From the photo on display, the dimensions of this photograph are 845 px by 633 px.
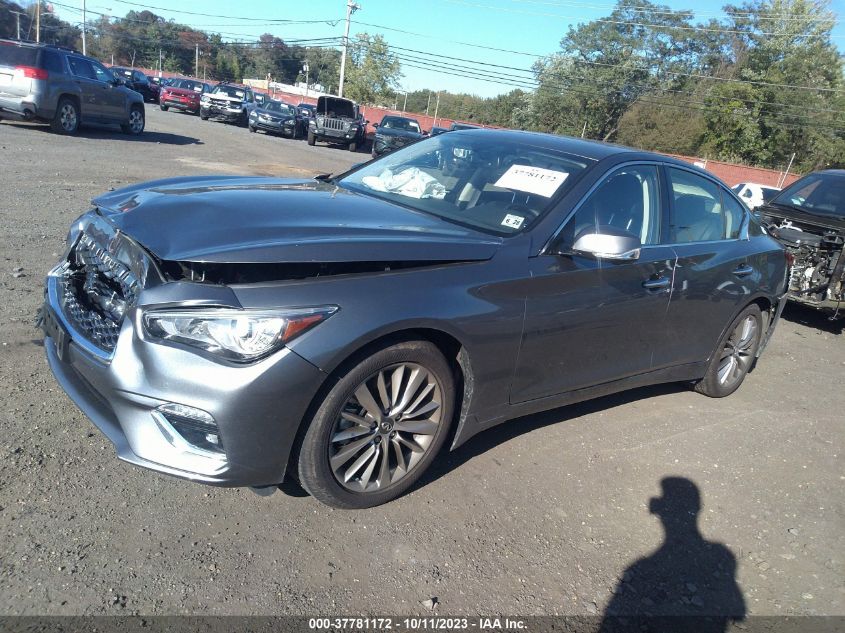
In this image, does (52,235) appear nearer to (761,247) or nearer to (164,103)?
(761,247)

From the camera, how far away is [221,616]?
91.0 inches

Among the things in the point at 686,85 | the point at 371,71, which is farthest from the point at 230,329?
the point at 686,85

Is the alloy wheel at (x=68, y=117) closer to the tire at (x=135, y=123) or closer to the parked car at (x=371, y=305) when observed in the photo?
the tire at (x=135, y=123)

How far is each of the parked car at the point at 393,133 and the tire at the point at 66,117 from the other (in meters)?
9.41

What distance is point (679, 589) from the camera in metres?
2.88

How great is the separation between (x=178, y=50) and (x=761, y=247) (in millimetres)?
109077

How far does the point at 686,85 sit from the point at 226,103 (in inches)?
1770

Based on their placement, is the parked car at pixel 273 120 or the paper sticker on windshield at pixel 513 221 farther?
the parked car at pixel 273 120

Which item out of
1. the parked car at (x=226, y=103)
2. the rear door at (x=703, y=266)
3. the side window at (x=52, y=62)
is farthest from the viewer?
the parked car at (x=226, y=103)

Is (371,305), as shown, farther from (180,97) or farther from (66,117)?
(180,97)

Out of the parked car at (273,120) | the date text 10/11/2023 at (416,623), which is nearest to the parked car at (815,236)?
the date text 10/11/2023 at (416,623)

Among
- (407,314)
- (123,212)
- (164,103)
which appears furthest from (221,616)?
(164,103)

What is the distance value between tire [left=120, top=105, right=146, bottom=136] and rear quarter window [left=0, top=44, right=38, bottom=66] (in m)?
2.89

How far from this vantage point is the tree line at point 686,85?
4594 cm
